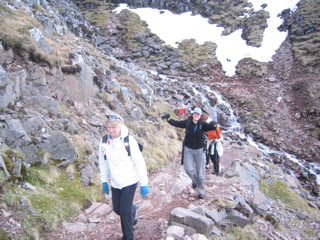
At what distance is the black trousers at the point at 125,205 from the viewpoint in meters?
3.76

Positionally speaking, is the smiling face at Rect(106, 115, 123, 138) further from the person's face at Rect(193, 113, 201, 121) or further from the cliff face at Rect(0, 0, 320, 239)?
the person's face at Rect(193, 113, 201, 121)

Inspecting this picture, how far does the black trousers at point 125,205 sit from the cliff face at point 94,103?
1.63 meters

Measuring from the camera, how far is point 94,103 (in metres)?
11.3

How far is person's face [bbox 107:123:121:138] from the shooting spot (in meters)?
3.69

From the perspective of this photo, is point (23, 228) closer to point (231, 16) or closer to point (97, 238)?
point (97, 238)

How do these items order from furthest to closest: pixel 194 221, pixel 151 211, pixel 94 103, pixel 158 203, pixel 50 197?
pixel 94 103
pixel 158 203
pixel 151 211
pixel 50 197
pixel 194 221

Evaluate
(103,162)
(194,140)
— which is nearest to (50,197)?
(103,162)

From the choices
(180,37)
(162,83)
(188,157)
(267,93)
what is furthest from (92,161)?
(180,37)

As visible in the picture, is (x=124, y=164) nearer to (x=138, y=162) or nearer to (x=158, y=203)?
(x=138, y=162)

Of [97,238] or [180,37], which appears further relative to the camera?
[180,37]

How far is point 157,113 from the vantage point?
15727mm

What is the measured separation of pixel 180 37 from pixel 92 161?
134ft

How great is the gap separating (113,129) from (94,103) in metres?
8.01

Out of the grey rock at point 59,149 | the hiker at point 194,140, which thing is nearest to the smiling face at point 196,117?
the hiker at point 194,140
